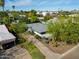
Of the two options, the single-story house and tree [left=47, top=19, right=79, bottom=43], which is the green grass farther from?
the single-story house

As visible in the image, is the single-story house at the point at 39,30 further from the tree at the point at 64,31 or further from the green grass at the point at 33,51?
the green grass at the point at 33,51

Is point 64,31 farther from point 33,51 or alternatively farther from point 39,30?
point 33,51

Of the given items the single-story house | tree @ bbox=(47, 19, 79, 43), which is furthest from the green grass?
the single-story house

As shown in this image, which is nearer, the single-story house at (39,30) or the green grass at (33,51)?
the green grass at (33,51)

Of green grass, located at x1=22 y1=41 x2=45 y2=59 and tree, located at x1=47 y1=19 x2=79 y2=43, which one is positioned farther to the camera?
tree, located at x1=47 y1=19 x2=79 y2=43

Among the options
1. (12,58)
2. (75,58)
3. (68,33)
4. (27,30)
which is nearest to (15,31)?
(27,30)

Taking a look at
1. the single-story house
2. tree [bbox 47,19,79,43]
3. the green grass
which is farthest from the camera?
the single-story house

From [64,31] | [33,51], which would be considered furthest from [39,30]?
[33,51]

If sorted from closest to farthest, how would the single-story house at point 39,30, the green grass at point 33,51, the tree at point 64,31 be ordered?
the green grass at point 33,51 → the tree at point 64,31 → the single-story house at point 39,30

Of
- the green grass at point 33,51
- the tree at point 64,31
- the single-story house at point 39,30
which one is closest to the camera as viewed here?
the green grass at point 33,51

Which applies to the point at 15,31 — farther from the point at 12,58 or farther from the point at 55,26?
A: the point at 12,58

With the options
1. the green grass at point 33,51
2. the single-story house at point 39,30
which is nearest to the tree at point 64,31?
the single-story house at point 39,30
